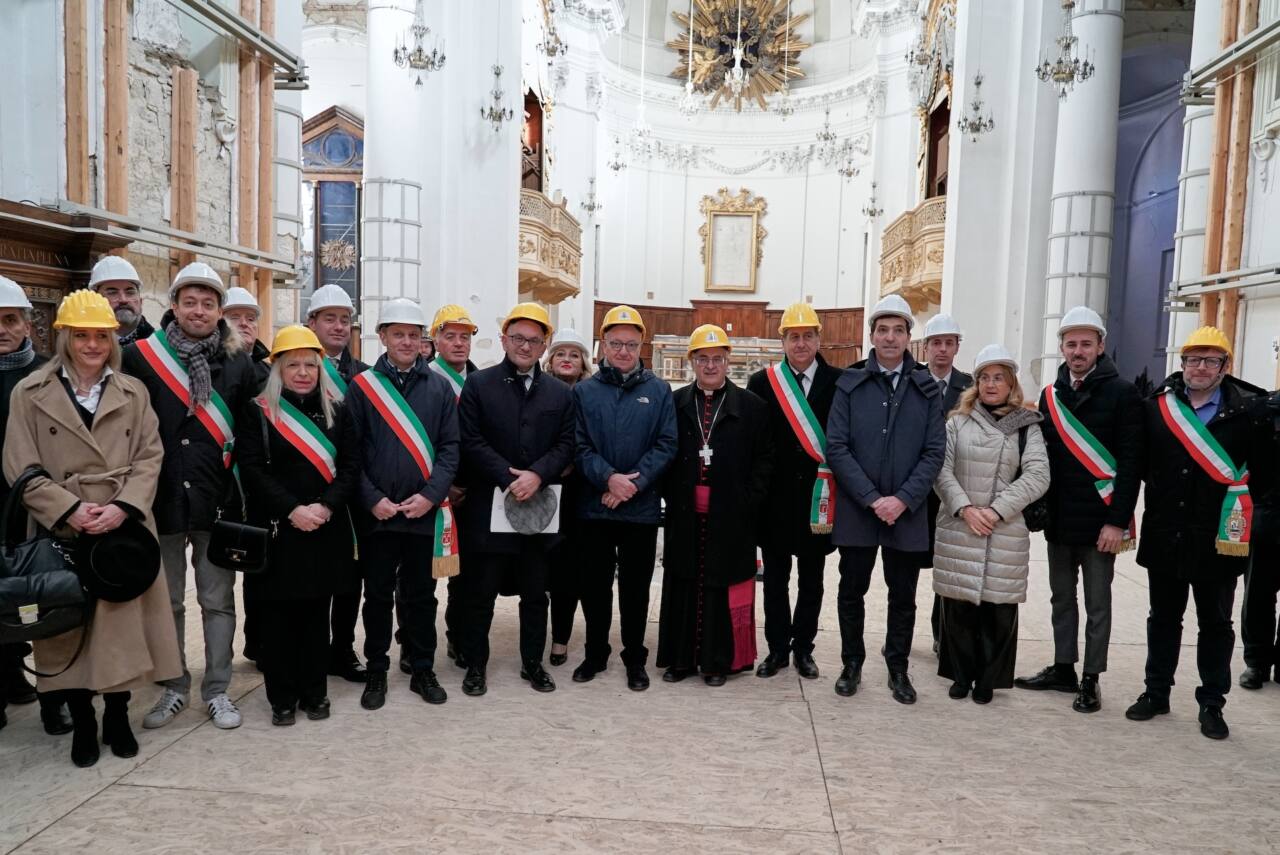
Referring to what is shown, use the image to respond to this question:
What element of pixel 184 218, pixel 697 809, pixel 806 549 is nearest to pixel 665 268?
pixel 184 218

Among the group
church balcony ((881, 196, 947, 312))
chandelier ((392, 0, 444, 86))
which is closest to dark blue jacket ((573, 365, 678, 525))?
chandelier ((392, 0, 444, 86))

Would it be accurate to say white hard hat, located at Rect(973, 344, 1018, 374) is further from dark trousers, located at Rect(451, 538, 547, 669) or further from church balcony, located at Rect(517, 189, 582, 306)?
church balcony, located at Rect(517, 189, 582, 306)

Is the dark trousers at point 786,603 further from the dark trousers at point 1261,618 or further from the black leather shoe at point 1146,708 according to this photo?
the dark trousers at point 1261,618

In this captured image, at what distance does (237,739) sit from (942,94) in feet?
52.1

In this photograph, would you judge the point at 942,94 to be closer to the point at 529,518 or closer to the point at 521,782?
the point at 529,518

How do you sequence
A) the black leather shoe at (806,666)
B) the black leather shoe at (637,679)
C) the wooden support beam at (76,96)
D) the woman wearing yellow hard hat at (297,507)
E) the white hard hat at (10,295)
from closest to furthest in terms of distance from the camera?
the white hard hat at (10,295), the woman wearing yellow hard hat at (297,507), the black leather shoe at (637,679), the black leather shoe at (806,666), the wooden support beam at (76,96)

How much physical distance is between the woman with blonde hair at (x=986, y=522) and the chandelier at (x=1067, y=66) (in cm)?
766

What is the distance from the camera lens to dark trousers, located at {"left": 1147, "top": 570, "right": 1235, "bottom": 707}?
3.85m

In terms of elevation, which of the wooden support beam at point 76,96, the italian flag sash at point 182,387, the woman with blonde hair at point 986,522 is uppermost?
the wooden support beam at point 76,96

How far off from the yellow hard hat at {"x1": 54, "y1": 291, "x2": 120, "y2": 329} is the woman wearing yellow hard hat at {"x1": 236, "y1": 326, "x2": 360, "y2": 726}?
622mm

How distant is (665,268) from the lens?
2525 cm

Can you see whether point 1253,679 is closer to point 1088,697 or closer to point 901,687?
point 1088,697

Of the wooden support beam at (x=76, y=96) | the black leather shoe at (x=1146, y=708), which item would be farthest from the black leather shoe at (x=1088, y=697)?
the wooden support beam at (x=76, y=96)

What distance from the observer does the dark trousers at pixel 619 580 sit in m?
4.36
